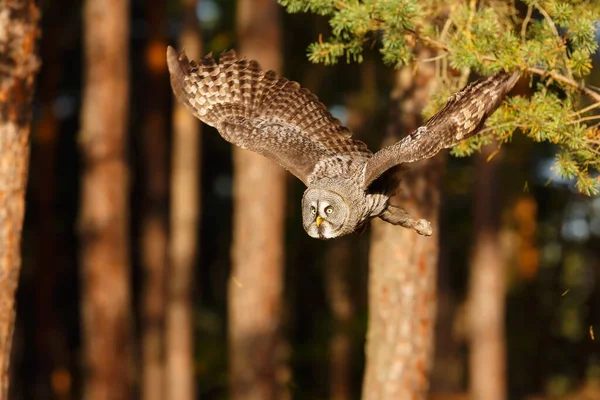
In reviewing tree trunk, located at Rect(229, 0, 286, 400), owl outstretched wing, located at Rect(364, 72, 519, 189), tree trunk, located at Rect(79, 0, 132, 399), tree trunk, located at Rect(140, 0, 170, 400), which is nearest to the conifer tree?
owl outstretched wing, located at Rect(364, 72, 519, 189)

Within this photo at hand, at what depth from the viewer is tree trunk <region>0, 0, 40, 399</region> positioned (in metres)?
8.70

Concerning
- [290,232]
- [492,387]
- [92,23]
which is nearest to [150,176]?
[290,232]

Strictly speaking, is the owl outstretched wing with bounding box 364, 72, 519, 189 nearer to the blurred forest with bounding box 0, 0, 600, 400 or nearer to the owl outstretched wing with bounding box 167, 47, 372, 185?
the blurred forest with bounding box 0, 0, 600, 400

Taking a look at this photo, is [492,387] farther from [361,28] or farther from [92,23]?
[361,28]

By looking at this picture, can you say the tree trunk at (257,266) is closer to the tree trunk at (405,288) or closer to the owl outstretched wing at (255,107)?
the tree trunk at (405,288)

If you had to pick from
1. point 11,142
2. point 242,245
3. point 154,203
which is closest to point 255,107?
point 11,142

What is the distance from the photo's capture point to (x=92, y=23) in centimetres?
1609

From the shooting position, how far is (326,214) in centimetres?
772

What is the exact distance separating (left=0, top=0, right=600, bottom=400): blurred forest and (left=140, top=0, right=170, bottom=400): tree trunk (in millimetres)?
52

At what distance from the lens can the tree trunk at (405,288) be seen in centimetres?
998

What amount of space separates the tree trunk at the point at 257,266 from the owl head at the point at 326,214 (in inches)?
218

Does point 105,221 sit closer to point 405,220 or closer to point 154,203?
point 154,203

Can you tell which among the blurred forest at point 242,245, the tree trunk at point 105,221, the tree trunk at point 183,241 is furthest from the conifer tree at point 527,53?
the tree trunk at point 183,241

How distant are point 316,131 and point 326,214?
1.62 metres
